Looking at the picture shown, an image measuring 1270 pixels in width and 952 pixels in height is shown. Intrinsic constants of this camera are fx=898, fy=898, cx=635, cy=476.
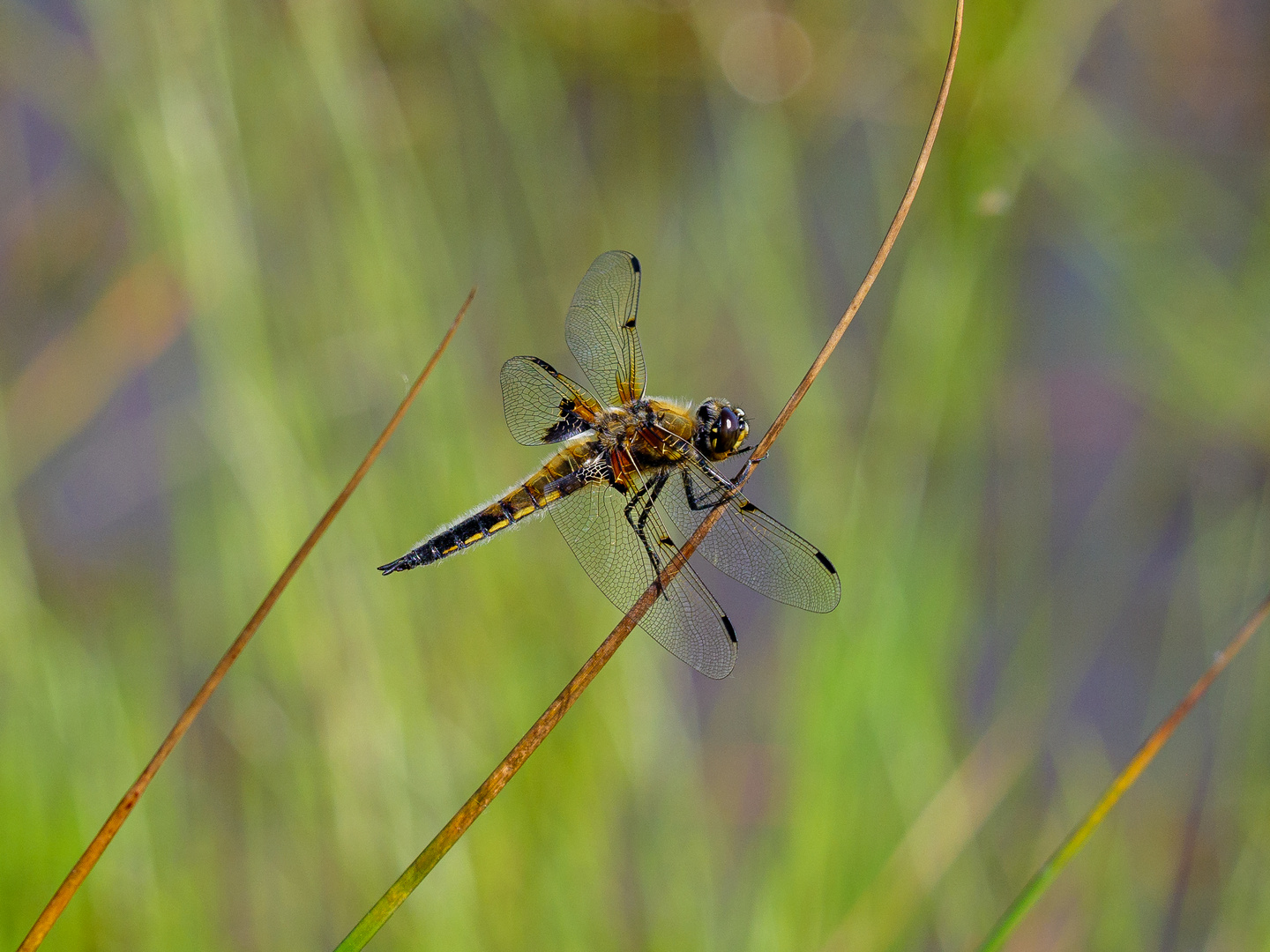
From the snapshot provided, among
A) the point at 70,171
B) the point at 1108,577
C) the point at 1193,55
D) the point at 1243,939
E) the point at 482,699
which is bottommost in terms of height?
the point at 1243,939

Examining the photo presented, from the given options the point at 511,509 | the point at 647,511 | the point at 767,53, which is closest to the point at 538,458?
the point at 511,509

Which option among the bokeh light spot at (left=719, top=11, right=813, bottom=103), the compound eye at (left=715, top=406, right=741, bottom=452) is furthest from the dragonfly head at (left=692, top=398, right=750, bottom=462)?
the bokeh light spot at (left=719, top=11, right=813, bottom=103)

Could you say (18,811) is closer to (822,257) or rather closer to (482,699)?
(482,699)

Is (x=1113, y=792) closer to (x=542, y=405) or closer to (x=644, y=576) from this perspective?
(x=644, y=576)

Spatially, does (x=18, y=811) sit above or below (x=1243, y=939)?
above

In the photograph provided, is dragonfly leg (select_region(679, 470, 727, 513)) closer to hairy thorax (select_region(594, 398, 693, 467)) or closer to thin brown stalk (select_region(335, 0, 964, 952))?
hairy thorax (select_region(594, 398, 693, 467))

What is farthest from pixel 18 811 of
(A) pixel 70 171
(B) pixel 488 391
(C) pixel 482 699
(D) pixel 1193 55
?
(D) pixel 1193 55

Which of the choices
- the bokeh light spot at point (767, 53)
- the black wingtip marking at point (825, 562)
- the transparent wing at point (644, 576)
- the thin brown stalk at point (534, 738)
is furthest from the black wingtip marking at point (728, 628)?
the bokeh light spot at point (767, 53)
